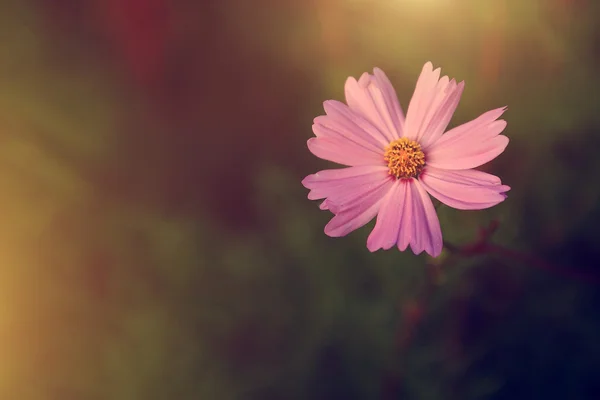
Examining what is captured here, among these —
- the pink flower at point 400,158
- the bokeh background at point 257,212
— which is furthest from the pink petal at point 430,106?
the bokeh background at point 257,212

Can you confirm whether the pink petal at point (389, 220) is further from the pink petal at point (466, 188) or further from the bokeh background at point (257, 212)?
the bokeh background at point (257, 212)

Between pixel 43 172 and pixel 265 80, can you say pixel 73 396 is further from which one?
pixel 265 80

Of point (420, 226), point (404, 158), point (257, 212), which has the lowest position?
point (420, 226)

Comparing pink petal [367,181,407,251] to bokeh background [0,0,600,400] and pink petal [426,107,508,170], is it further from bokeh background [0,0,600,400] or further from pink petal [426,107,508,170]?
bokeh background [0,0,600,400]

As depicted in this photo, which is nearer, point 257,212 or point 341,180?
point 341,180

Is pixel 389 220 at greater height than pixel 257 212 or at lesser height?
lesser

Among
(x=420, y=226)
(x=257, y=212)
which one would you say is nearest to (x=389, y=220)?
(x=420, y=226)

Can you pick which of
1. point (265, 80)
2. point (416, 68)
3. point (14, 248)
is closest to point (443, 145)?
point (416, 68)

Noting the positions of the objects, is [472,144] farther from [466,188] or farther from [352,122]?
[352,122]
